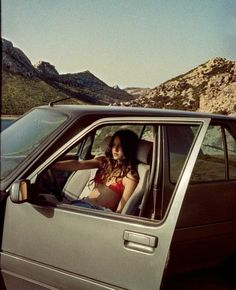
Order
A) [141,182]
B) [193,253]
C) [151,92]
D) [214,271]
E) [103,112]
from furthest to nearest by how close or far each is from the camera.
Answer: [151,92]
[214,271]
[193,253]
[141,182]
[103,112]

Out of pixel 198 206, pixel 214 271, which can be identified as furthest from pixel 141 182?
pixel 214 271

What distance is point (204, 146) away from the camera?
13.5 feet

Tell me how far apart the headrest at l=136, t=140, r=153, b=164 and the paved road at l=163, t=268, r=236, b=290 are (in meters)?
1.44

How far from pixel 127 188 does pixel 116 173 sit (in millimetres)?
224

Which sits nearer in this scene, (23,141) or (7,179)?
(7,179)

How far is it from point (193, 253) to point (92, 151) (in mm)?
1447

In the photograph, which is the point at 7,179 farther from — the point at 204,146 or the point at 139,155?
the point at 204,146

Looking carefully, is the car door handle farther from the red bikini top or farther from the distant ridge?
the distant ridge

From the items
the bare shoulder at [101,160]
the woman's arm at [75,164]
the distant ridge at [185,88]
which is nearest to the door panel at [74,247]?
the woman's arm at [75,164]

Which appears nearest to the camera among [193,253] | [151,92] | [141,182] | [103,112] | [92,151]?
[103,112]

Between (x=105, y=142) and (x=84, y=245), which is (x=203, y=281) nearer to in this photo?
(x=105, y=142)

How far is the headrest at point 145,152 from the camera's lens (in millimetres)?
3904

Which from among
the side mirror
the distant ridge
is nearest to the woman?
the side mirror

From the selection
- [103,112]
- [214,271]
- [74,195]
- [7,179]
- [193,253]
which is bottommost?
[214,271]
